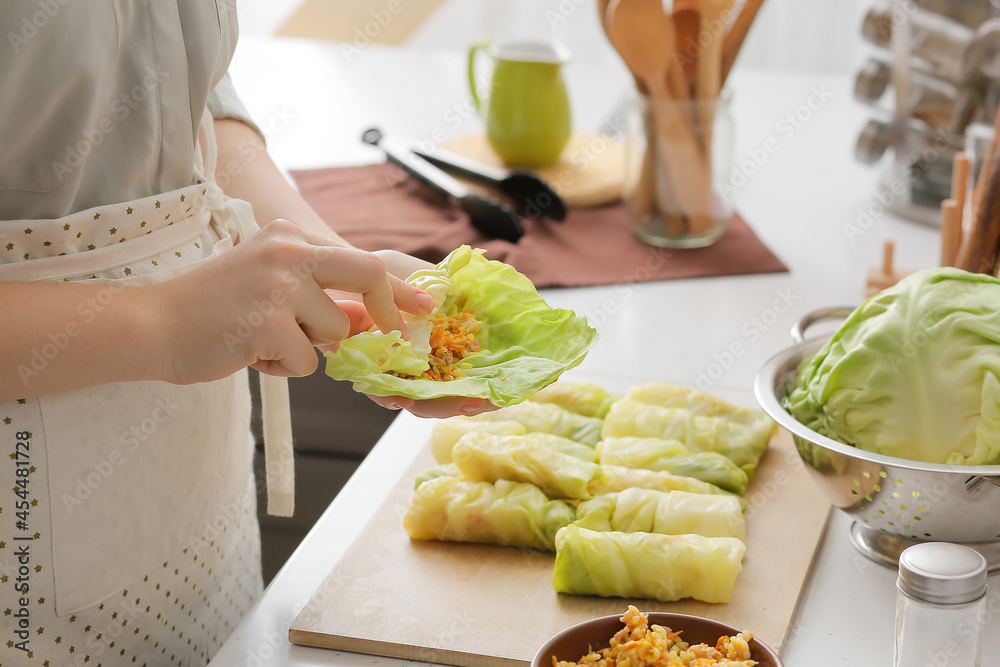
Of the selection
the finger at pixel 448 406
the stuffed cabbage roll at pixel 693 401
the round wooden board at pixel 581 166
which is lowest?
the stuffed cabbage roll at pixel 693 401

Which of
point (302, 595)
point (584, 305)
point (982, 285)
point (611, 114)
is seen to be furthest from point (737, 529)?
point (611, 114)

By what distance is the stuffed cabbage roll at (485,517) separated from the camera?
1139 mm

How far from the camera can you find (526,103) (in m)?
2.18

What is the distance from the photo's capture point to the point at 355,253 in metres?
0.87

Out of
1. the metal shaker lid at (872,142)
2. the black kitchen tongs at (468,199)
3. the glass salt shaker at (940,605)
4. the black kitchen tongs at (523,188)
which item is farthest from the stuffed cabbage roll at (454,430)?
the metal shaker lid at (872,142)

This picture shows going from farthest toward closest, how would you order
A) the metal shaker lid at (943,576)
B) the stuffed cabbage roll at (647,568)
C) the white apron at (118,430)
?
the stuffed cabbage roll at (647,568)
the white apron at (118,430)
the metal shaker lid at (943,576)

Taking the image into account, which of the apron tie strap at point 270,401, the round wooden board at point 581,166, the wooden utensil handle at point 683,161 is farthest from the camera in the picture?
the round wooden board at point 581,166

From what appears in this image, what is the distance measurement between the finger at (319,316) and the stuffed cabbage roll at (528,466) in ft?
1.15

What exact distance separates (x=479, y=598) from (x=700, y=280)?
974 mm

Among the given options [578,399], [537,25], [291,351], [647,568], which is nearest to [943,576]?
[647,568]

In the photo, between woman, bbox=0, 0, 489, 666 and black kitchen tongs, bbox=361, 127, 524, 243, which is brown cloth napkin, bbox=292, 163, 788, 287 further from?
woman, bbox=0, 0, 489, 666

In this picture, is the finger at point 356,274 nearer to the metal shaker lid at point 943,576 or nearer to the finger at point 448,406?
the finger at point 448,406

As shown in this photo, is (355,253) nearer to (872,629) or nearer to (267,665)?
(267,665)

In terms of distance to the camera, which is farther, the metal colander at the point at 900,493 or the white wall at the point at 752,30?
the white wall at the point at 752,30
